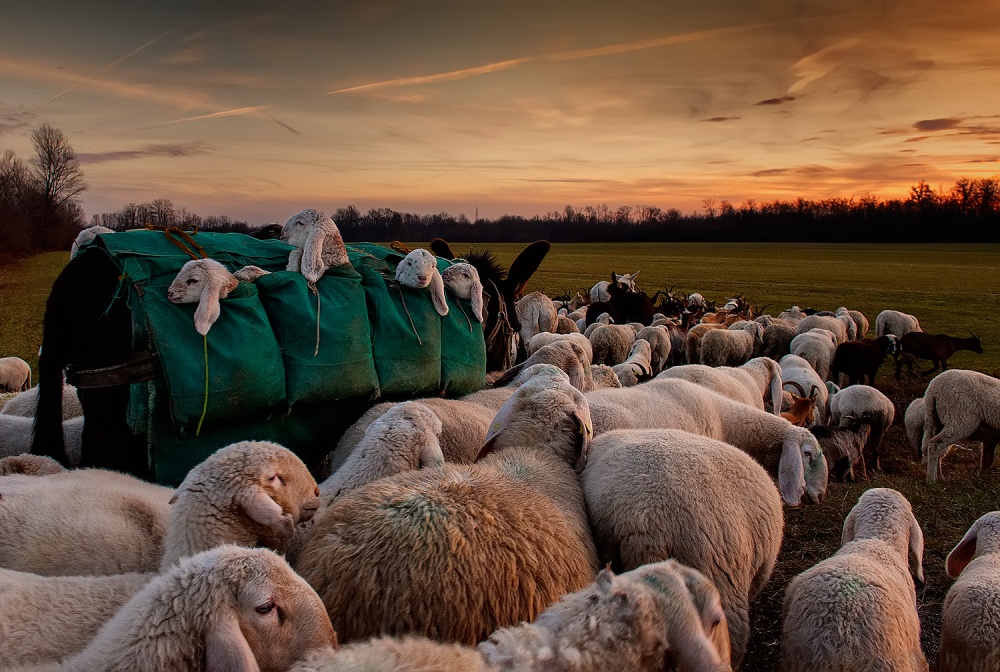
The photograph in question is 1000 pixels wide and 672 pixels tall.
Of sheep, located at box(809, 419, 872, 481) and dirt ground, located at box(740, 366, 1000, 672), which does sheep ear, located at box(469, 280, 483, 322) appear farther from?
sheep, located at box(809, 419, 872, 481)

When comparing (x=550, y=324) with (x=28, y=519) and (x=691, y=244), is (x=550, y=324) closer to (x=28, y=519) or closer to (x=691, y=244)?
(x=28, y=519)

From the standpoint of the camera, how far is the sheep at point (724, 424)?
5273 millimetres

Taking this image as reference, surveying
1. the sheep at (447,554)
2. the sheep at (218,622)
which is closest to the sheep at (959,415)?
the sheep at (447,554)

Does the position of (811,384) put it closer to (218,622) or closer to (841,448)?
(841,448)

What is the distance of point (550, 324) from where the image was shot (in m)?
15.6

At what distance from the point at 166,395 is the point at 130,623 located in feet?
8.07

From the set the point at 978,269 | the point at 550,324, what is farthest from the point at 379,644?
the point at 978,269

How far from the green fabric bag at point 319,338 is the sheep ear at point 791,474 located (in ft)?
10.6

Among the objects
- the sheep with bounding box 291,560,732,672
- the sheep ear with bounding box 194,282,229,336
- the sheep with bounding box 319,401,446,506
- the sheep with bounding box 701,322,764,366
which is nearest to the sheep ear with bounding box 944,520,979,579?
the sheep with bounding box 291,560,732,672

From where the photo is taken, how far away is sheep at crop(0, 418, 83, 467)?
16.7 ft

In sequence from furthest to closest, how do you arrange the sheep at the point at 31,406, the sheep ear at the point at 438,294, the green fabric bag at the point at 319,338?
the sheep at the point at 31,406 → the sheep ear at the point at 438,294 → the green fabric bag at the point at 319,338

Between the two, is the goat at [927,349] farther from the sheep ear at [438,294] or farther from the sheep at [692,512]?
the sheep at [692,512]

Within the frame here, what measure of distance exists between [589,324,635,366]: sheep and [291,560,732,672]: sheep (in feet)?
44.0

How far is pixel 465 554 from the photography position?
2719 millimetres
